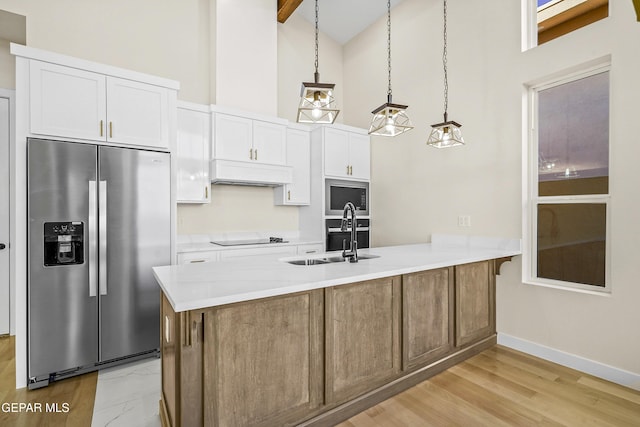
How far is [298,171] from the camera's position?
418cm

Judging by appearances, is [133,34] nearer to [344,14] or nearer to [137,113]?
[137,113]

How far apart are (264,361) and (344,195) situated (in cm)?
291

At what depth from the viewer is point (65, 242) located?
7.69 ft

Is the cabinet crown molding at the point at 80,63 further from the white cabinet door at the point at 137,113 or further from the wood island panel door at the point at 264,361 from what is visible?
the wood island panel door at the point at 264,361

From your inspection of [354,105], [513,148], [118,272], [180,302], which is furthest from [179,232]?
[513,148]

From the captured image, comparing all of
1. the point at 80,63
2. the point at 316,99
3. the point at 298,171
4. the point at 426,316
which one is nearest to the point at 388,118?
the point at 316,99

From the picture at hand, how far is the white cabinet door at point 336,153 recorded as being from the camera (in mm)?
4104

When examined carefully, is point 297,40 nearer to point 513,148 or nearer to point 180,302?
point 513,148

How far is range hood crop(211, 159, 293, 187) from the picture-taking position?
3526 mm

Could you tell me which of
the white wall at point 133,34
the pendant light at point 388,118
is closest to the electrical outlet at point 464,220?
the pendant light at point 388,118

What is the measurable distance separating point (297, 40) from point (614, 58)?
3736 mm

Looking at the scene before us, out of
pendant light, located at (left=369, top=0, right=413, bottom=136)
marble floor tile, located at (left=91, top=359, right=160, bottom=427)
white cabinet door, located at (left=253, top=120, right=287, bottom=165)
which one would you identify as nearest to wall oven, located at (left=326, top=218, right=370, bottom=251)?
white cabinet door, located at (left=253, top=120, right=287, bottom=165)

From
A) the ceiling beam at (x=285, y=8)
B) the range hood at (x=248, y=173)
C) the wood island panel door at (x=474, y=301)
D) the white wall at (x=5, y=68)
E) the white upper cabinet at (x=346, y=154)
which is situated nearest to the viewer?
the wood island panel door at (x=474, y=301)

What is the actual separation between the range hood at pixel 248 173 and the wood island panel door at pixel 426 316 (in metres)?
2.26
